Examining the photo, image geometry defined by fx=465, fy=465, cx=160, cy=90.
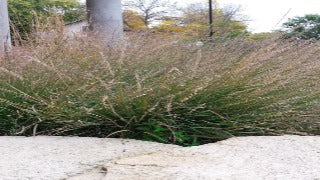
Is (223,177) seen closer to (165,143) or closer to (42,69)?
(165,143)

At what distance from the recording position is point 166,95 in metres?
2.66

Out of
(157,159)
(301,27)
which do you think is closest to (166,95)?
(157,159)

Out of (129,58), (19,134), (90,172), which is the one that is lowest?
(19,134)

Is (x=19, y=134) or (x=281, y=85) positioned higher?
(x=281, y=85)

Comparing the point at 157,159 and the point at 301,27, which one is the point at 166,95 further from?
the point at 301,27

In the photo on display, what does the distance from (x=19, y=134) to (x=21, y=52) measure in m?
1.01

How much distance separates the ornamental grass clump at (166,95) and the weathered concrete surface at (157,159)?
0.23 metres

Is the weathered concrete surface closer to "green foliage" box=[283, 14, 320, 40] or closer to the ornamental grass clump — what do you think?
the ornamental grass clump

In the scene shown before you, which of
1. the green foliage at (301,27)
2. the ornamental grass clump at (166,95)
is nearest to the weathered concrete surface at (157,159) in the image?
the ornamental grass clump at (166,95)

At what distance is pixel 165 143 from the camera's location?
2604 millimetres

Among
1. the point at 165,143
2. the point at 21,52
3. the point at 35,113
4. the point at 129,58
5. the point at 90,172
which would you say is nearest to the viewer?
the point at 90,172

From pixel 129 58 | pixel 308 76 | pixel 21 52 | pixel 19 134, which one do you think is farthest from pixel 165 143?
pixel 21 52

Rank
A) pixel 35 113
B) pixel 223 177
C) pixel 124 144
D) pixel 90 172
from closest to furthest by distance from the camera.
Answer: pixel 223 177 → pixel 90 172 → pixel 124 144 → pixel 35 113

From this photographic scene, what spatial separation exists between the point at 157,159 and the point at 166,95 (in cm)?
66
